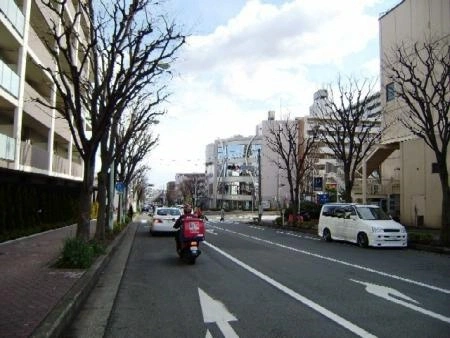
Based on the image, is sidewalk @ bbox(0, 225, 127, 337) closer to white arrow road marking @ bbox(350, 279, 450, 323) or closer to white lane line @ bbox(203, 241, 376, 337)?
white lane line @ bbox(203, 241, 376, 337)

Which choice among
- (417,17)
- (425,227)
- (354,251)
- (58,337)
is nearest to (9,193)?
(354,251)

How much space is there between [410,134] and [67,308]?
32194 millimetres

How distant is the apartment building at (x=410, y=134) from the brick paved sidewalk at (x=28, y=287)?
82.0ft

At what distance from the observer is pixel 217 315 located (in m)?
7.82

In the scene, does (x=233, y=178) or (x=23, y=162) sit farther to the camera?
(x=233, y=178)

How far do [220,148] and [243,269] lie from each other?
445 ft

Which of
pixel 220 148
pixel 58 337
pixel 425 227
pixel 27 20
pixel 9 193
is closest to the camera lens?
pixel 58 337

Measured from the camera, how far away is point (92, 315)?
25.8ft

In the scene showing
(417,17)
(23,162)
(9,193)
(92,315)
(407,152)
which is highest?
(417,17)

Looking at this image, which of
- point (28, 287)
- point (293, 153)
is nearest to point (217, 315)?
point (28, 287)

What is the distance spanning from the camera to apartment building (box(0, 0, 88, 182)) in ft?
71.5

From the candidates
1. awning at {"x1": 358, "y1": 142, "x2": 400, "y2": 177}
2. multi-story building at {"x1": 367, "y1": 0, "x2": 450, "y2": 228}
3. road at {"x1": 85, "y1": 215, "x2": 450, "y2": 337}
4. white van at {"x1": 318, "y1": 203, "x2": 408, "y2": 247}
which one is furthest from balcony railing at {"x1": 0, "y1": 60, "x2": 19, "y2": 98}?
awning at {"x1": 358, "y1": 142, "x2": 400, "y2": 177}

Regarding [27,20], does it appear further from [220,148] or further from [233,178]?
[220,148]

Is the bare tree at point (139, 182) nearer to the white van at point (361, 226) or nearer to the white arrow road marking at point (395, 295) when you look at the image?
the white van at point (361, 226)
